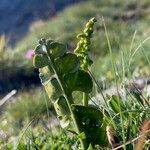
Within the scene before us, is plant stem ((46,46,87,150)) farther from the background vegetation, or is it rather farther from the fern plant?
the background vegetation

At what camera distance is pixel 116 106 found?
79.3 inches

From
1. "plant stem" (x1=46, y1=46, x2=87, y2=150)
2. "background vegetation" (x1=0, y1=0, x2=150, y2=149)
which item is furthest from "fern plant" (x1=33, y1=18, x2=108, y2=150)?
"background vegetation" (x1=0, y1=0, x2=150, y2=149)

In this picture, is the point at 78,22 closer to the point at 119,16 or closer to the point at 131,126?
the point at 119,16

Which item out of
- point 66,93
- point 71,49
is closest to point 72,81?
point 66,93

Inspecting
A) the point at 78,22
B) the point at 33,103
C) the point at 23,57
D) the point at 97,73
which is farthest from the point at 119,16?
the point at 33,103

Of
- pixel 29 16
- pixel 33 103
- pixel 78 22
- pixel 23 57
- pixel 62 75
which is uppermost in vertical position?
pixel 29 16

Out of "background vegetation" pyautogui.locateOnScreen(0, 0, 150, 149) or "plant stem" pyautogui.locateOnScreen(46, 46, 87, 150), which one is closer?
"plant stem" pyautogui.locateOnScreen(46, 46, 87, 150)

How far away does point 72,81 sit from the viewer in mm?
1859

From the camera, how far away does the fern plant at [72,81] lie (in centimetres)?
181

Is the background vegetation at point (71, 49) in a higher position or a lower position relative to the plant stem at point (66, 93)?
higher

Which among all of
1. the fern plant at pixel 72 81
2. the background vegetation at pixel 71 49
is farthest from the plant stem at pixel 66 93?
the background vegetation at pixel 71 49

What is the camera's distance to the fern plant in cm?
181

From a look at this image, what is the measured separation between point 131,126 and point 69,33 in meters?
15.3

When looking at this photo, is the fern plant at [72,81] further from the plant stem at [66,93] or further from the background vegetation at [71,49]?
the background vegetation at [71,49]
